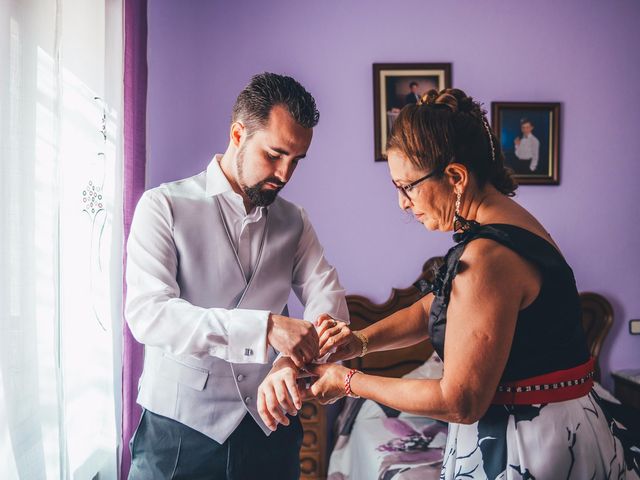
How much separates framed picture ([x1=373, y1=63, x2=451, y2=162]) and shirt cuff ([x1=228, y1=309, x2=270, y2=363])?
2.06 m

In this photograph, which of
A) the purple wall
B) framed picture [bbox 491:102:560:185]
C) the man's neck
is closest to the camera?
the man's neck

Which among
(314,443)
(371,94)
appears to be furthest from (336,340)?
(371,94)

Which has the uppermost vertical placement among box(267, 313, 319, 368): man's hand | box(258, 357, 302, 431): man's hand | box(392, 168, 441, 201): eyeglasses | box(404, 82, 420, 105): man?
box(404, 82, 420, 105): man

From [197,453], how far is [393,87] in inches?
93.7

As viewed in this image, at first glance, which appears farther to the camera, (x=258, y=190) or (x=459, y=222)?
(x=258, y=190)

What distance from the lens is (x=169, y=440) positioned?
144 cm

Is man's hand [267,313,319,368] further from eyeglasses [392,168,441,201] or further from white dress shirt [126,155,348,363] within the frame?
eyeglasses [392,168,441,201]

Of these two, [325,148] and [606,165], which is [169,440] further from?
[606,165]

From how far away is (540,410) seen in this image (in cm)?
111

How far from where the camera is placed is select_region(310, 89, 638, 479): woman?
1020 mm

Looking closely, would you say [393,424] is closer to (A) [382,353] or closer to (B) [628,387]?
(A) [382,353]

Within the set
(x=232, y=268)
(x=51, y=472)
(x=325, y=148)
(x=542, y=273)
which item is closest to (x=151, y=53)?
(x=325, y=148)

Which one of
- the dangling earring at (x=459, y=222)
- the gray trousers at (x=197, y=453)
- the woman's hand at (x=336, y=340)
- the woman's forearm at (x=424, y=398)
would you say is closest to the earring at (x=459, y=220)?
the dangling earring at (x=459, y=222)

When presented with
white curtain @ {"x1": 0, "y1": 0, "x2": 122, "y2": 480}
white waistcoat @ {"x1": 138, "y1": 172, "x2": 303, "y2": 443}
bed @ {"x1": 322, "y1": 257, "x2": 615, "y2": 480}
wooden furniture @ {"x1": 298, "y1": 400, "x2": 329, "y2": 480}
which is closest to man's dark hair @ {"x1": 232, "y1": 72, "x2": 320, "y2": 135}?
white waistcoat @ {"x1": 138, "y1": 172, "x2": 303, "y2": 443}
